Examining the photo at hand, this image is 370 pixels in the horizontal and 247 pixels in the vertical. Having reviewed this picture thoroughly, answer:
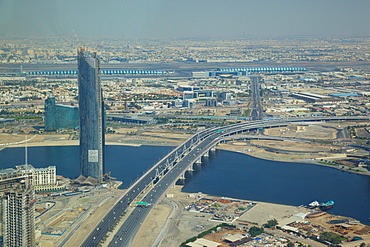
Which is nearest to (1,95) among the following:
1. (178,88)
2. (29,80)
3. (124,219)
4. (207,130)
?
(29,80)

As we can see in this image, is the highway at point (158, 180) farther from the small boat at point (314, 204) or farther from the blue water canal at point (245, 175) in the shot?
the small boat at point (314, 204)

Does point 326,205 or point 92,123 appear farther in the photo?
point 92,123

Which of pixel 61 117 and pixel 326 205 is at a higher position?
pixel 61 117

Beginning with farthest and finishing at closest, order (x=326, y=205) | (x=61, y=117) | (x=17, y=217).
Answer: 1. (x=61, y=117)
2. (x=326, y=205)
3. (x=17, y=217)

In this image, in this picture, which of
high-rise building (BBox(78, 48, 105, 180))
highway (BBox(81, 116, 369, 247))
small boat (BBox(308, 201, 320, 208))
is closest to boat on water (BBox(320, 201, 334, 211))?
small boat (BBox(308, 201, 320, 208))

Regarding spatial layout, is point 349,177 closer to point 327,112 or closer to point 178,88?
point 327,112

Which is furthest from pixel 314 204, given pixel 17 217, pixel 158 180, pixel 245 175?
pixel 17 217

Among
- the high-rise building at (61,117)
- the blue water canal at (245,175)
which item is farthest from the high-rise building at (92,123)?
the high-rise building at (61,117)

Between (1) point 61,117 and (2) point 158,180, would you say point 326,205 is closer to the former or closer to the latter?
(2) point 158,180
